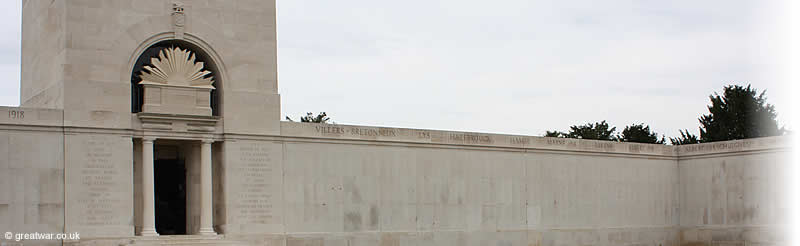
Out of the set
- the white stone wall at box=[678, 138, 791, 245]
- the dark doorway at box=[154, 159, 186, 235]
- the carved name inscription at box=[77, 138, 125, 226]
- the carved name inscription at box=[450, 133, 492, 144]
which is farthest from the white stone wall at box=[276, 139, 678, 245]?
the carved name inscription at box=[77, 138, 125, 226]

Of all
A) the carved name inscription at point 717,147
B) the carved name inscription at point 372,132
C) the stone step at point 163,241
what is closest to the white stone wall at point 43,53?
the stone step at point 163,241

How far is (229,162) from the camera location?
1286 inches

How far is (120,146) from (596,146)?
21097 millimetres

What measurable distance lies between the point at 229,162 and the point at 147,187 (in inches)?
111

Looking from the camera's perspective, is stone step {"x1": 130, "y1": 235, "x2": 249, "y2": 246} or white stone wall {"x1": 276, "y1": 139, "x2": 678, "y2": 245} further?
white stone wall {"x1": 276, "y1": 139, "x2": 678, "y2": 245}

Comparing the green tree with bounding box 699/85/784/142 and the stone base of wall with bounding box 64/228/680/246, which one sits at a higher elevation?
the green tree with bounding box 699/85/784/142

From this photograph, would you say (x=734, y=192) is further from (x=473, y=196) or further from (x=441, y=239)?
(x=441, y=239)

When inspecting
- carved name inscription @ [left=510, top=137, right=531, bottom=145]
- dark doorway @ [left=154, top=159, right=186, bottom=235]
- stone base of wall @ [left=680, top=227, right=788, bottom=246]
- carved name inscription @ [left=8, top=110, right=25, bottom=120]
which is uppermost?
carved name inscription @ [left=8, top=110, right=25, bottom=120]

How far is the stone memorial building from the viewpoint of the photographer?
1178 inches

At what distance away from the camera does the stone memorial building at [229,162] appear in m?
29.9

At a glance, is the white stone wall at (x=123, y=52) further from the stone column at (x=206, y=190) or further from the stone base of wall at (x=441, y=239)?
the stone base of wall at (x=441, y=239)

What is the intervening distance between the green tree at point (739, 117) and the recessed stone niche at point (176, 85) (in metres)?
40.4

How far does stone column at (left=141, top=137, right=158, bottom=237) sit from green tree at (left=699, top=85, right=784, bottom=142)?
4205 centimetres

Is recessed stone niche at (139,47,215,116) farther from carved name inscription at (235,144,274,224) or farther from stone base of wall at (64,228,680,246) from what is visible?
stone base of wall at (64,228,680,246)
